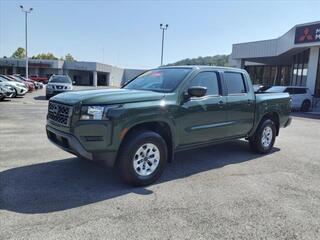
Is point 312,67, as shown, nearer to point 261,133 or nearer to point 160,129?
point 261,133

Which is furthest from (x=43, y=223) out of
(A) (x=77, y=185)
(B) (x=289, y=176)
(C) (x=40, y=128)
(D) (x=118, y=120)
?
(C) (x=40, y=128)

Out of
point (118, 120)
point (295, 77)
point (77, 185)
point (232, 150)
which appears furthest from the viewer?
point (295, 77)

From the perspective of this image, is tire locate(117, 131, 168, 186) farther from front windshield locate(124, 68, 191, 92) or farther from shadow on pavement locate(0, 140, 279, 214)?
front windshield locate(124, 68, 191, 92)

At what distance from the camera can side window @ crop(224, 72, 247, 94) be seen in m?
6.53

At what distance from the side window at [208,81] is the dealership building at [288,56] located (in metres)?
19.4

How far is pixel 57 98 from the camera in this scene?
5.22m

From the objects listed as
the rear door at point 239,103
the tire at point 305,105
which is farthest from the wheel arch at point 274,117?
the tire at point 305,105

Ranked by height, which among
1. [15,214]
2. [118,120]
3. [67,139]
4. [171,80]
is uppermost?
[171,80]

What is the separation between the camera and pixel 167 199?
455 cm

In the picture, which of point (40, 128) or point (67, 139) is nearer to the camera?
point (67, 139)

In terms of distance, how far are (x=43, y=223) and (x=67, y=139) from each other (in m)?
1.37

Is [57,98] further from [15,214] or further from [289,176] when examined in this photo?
[289,176]

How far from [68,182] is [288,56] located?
3088 cm

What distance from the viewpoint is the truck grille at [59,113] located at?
4791 millimetres
